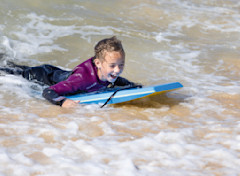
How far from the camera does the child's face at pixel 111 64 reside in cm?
328

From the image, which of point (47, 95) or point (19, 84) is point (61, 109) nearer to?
point (47, 95)

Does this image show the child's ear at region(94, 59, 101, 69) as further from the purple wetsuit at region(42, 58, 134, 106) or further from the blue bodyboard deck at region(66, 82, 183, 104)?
the blue bodyboard deck at region(66, 82, 183, 104)

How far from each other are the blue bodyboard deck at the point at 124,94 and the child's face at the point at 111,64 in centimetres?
21

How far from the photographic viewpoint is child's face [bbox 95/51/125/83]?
10.7ft

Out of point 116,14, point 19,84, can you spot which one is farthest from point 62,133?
point 116,14

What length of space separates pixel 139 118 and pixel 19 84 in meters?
1.79

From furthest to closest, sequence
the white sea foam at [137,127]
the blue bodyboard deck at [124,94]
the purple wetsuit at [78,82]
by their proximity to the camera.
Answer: the purple wetsuit at [78,82]
the blue bodyboard deck at [124,94]
the white sea foam at [137,127]

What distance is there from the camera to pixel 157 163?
226cm

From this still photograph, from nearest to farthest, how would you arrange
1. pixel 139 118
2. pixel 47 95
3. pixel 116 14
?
pixel 139 118 < pixel 47 95 < pixel 116 14

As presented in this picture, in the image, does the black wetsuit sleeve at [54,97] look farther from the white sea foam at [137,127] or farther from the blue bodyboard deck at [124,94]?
the blue bodyboard deck at [124,94]

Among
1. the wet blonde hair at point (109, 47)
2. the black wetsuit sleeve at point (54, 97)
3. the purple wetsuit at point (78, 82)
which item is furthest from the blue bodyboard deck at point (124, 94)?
the wet blonde hair at point (109, 47)

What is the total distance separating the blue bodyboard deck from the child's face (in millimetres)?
206

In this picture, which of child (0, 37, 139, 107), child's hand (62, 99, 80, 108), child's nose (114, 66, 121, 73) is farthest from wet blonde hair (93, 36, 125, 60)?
child's hand (62, 99, 80, 108)

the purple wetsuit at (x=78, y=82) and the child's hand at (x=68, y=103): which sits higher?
the purple wetsuit at (x=78, y=82)
